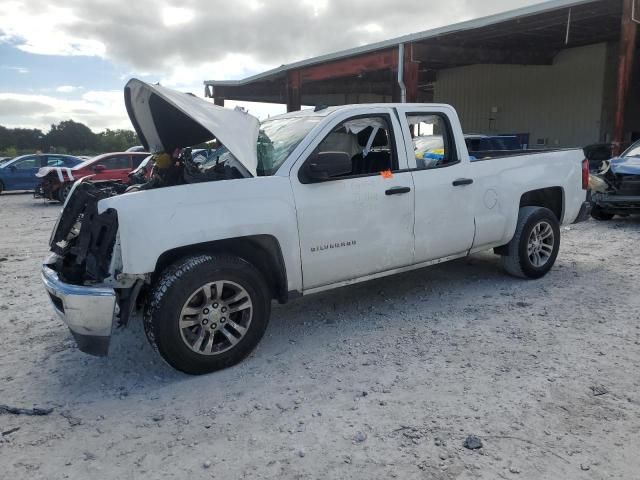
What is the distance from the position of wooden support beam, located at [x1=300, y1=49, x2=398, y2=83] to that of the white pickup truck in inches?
502

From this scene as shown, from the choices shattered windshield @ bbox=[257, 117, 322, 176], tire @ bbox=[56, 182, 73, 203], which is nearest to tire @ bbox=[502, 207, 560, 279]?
shattered windshield @ bbox=[257, 117, 322, 176]

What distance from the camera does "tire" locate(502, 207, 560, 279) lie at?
5398 millimetres

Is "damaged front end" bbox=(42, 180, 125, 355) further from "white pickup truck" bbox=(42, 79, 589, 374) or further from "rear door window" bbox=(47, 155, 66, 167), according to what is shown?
"rear door window" bbox=(47, 155, 66, 167)

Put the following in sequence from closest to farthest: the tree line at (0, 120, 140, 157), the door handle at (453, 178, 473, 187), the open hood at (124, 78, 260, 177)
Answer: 1. the open hood at (124, 78, 260, 177)
2. the door handle at (453, 178, 473, 187)
3. the tree line at (0, 120, 140, 157)

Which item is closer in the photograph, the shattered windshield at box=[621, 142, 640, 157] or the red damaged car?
the shattered windshield at box=[621, 142, 640, 157]

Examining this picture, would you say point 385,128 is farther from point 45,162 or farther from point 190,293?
point 45,162

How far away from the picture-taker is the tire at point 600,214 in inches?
368

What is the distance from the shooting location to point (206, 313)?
11.5ft

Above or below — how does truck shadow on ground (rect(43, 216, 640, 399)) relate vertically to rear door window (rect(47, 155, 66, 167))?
below

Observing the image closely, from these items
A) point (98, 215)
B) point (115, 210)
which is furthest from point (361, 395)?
point (98, 215)

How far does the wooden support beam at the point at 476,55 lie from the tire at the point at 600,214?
8.78 meters

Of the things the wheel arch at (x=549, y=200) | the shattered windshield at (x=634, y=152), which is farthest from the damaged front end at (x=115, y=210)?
the shattered windshield at (x=634, y=152)

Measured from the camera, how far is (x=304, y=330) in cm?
441

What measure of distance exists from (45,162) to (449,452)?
19.9 m
